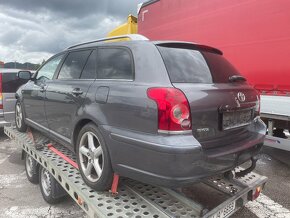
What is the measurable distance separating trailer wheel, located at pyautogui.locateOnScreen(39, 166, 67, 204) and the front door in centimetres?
71

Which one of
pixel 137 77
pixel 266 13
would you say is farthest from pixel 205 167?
pixel 266 13

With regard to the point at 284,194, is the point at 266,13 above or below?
above

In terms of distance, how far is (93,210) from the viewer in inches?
103

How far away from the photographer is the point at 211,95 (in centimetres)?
261

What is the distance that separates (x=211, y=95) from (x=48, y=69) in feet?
9.31

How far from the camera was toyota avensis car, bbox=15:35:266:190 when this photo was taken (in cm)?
237

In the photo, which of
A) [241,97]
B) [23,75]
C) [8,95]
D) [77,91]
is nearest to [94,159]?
[77,91]

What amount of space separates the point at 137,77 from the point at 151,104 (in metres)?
0.36

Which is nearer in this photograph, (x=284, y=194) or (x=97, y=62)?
(x=97, y=62)

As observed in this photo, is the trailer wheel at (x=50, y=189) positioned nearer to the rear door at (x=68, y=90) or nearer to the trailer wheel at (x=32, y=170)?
the trailer wheel at (x=32, y=170)

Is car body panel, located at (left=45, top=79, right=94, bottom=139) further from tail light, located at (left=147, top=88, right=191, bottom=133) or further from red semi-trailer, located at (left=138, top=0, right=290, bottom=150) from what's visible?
red semi-trailer, located at (left=138, top=0, right=290, bottom=150)

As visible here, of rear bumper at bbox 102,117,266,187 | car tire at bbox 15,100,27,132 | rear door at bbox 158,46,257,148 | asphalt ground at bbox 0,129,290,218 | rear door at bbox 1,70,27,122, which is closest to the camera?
rear bumper at bbox 102,117,266,187

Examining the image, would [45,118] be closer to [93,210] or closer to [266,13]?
[93,210]

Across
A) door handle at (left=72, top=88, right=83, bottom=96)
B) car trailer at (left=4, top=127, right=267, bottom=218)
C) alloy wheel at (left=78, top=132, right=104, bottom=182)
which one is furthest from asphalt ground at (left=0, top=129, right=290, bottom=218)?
door handle at (left=72, top=88, right=83, bottom=96)
